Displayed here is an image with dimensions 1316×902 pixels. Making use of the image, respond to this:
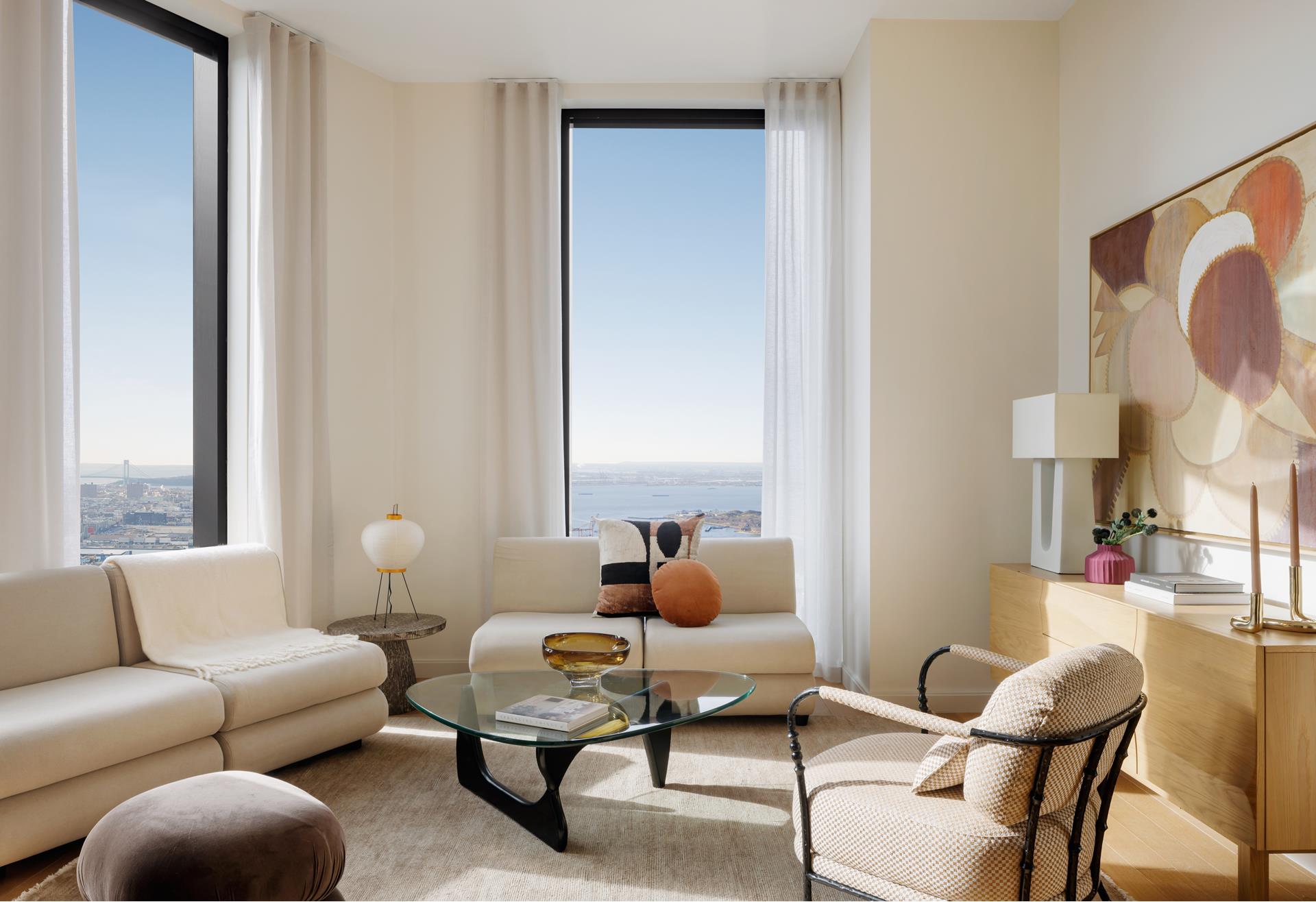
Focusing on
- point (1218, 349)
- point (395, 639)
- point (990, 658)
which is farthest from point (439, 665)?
point (1218, 349)

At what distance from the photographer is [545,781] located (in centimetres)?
289

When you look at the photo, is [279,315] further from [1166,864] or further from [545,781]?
[1166,864]

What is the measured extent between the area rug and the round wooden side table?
287 mm

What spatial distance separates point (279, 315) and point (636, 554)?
2.14 meters

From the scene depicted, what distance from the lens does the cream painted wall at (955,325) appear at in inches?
163

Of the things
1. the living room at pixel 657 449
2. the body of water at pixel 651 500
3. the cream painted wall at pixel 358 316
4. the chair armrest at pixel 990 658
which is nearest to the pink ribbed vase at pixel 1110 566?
the living room at pixel 657 449

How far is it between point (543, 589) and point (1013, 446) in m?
2.42

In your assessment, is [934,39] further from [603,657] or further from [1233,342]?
[603,657]

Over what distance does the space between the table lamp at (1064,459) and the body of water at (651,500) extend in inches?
Result: 67.2

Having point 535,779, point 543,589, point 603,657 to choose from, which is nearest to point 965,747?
point 603,657

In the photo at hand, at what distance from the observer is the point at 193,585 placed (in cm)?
339

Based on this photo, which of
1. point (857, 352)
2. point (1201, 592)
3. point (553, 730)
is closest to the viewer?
point (553, 730)

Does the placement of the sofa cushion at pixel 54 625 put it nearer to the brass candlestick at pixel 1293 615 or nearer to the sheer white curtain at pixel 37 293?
the sheer white curtain at pixel 37 293

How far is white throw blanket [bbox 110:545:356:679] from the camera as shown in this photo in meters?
3.17
